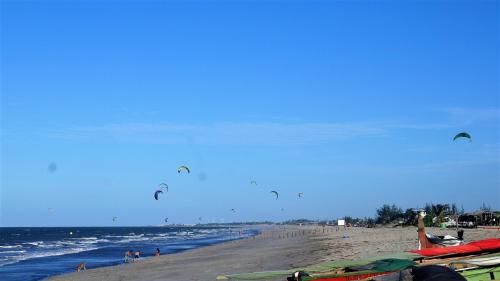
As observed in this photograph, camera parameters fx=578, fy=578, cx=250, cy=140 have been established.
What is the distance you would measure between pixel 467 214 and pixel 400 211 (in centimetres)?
4303

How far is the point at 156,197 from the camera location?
1406 inches

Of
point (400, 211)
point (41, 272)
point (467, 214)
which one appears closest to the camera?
point (41, 272)

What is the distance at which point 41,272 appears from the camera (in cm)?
2856

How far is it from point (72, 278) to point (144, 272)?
2.97m

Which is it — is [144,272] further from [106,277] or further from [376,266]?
[376,266]

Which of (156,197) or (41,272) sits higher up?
(156,197)

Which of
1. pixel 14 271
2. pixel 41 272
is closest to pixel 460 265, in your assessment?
pixel 41 272

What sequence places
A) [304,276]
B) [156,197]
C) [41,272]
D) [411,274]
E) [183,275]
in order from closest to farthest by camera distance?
[411,274]
[304,276]
[183,275]
[41,272]
[156,197]

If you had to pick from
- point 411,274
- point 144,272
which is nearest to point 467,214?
point 144,272

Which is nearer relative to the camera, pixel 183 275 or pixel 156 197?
pixel 183 275

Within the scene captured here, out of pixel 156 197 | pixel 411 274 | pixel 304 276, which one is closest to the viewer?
pixel 411 274

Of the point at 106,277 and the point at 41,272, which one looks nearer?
the point at 106,277

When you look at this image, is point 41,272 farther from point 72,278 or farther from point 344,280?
point 344,280

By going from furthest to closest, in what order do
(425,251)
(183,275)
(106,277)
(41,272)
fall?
1. (41,272)
2. (106,277)
3. (183,275)
4. (425,251)
